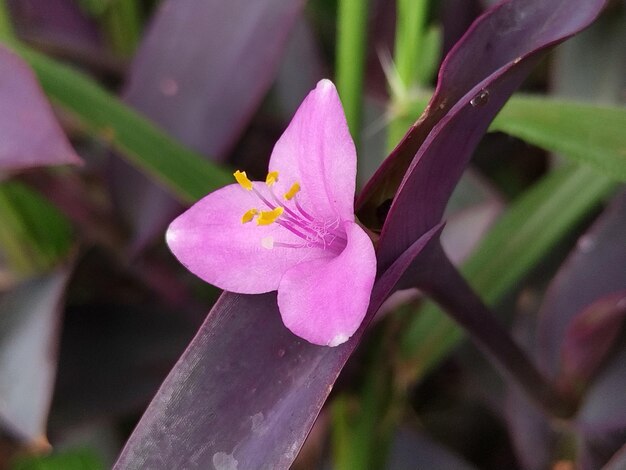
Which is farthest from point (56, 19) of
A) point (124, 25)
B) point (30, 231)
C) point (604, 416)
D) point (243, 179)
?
point (604, 416)

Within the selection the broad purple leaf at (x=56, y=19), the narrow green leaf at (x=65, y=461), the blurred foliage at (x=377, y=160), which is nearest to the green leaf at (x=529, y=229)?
the blurred foliage at (x=377, y=160)

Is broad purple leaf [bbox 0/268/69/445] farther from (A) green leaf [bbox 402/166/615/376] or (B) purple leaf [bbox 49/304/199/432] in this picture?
(A) green leaf [bbox 402/166/615/376]

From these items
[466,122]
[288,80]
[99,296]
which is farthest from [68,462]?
[466,122]

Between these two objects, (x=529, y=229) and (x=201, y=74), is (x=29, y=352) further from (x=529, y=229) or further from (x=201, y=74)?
(x=529, y=229)

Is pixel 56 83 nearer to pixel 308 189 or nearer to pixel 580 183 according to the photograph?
pixel 308 189

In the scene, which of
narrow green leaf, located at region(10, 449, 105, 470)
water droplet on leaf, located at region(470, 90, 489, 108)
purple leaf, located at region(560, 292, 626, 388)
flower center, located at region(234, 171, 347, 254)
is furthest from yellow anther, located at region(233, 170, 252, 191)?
narrow green leaf, located at region(10, 449, 105, 470)
